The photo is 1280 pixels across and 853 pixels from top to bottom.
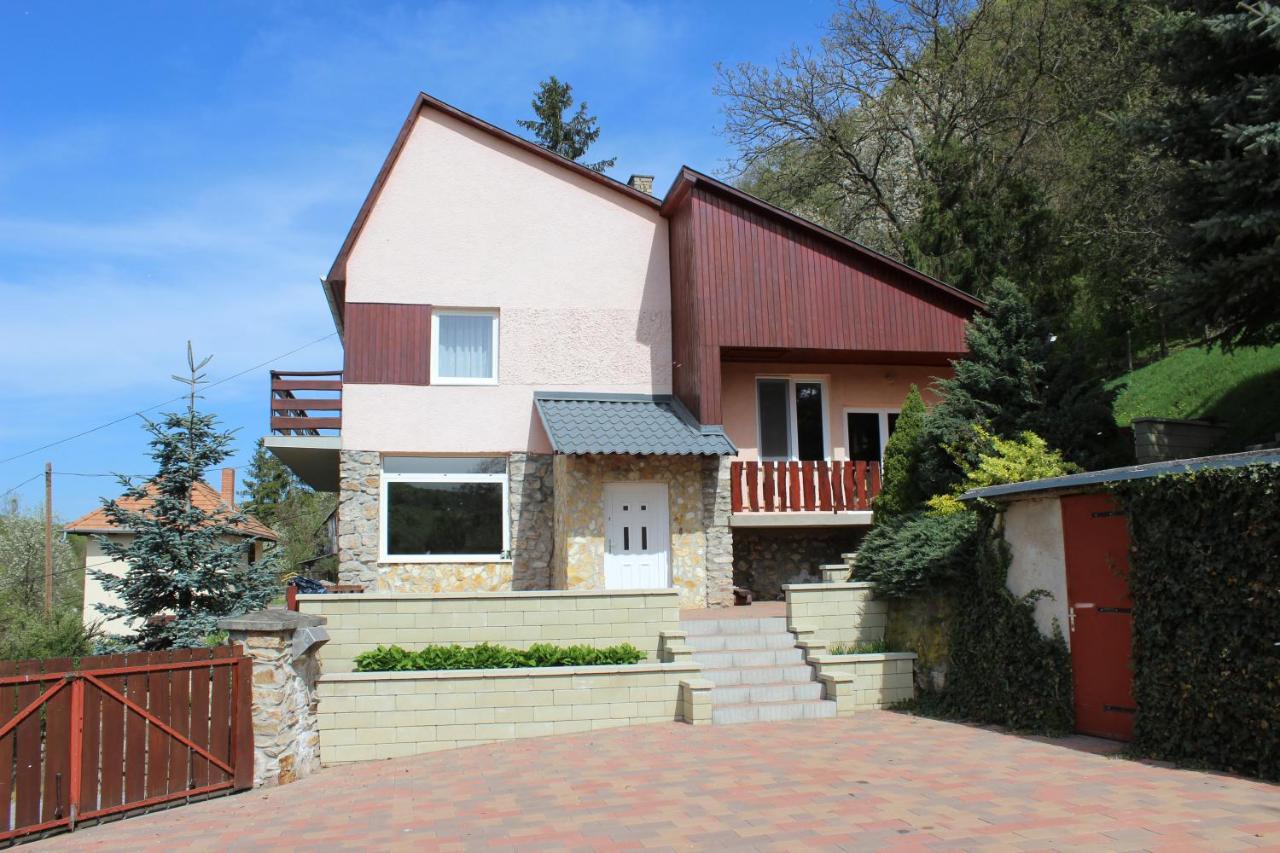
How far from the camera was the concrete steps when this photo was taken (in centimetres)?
1048

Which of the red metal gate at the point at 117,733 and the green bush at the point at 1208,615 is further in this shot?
the green bush at the point at 1208,615

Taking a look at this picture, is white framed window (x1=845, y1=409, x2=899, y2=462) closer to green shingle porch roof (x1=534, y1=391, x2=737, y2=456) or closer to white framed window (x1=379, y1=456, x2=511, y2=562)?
green shingle porch roof (x1=534, y1=391, x2=737, y2=456)

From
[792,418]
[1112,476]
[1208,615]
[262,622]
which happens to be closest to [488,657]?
[262,622]

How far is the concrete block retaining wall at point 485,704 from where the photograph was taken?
9828 mm

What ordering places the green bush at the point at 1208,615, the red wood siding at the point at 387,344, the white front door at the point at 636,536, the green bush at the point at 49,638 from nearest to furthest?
1. the green bush at the point at 1208,615
2. the green bush at the point at 49,638
3. the white front door at the point at 636,536
4. the red wood siding at the point at 387,344

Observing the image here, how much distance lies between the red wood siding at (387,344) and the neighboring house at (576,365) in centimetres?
3

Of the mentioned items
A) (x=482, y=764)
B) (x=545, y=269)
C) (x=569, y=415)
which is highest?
(x=545, y=269)

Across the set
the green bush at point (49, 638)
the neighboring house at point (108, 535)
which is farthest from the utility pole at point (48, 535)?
the green bush at point (49, 638)

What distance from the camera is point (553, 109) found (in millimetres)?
35844

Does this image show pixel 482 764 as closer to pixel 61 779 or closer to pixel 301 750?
pixel 301 750

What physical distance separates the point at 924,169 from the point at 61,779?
2150 centimetres

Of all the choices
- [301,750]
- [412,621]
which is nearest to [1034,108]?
[412,621]

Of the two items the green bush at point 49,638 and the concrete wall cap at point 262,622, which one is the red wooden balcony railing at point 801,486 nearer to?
the concrete wall cap at point 262,622

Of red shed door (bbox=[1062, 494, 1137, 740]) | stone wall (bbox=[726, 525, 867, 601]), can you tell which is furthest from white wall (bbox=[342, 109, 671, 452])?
red shed door (bbox=[1062, 494, 1137, 740])
